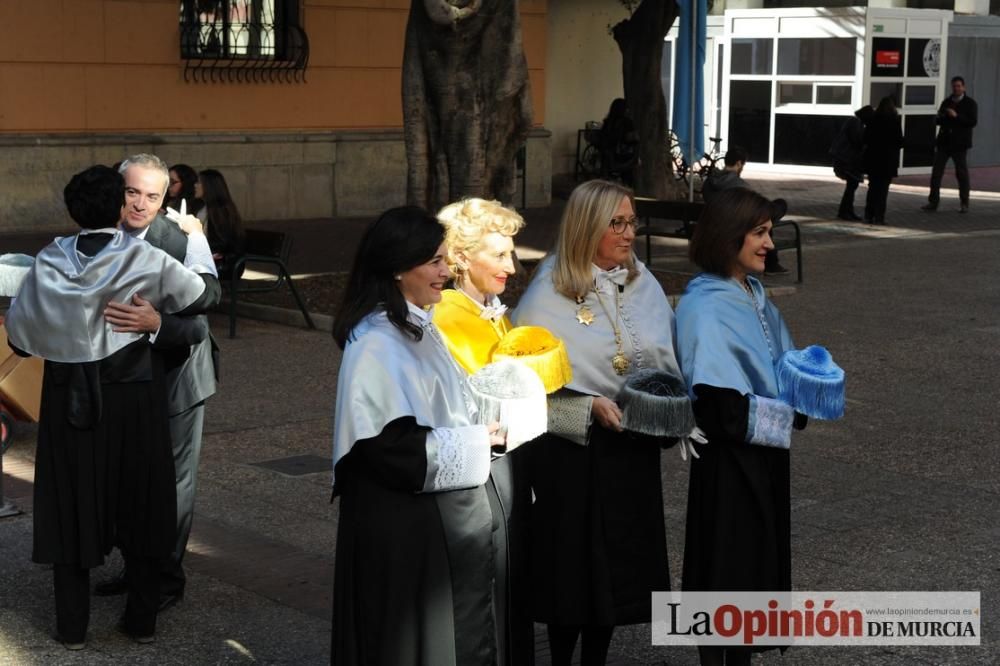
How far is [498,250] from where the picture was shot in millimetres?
4445

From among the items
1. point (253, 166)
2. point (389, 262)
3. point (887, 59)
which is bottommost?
point (253, 166)

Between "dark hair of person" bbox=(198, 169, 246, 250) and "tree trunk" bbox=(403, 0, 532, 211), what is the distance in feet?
7.02

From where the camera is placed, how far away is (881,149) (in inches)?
775

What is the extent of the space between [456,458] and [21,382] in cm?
A: 487

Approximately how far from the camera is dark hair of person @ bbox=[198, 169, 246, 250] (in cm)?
1095

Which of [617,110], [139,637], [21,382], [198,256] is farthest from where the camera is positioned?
[617,110]

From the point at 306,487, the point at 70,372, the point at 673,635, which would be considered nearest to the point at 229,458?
the point at 306,487

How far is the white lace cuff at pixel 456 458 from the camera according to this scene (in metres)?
3.70

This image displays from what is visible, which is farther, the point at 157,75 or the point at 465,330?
the point at 157,75

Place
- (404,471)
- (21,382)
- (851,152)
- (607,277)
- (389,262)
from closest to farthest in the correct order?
(404,471) → (389,262) → (607,277) → (21,382) → (851,152)

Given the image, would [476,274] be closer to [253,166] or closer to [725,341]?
[725,341]

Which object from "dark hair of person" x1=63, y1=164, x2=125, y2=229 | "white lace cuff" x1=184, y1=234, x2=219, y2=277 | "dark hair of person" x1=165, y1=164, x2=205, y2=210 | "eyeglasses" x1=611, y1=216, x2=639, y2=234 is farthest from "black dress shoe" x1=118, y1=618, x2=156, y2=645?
"dark hair of person" x1=165, y1=164, x2=205, y2=210

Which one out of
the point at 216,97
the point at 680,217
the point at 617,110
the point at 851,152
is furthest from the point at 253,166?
the point at 851,152

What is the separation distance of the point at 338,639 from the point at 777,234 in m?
13.4
